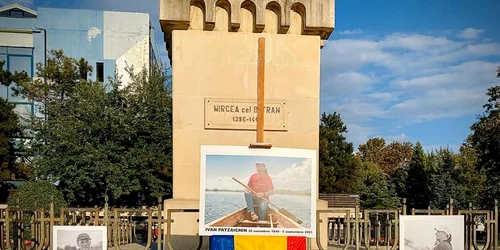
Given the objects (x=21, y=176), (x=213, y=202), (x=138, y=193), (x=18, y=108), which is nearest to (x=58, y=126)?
(x=138, y=193)

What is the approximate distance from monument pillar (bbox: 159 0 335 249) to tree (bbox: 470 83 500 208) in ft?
68.5

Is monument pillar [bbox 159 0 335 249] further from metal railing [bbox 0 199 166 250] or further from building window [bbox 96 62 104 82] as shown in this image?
building window [bbox 96 62 104 82]

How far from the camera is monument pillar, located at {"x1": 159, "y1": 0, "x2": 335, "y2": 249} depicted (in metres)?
8.30

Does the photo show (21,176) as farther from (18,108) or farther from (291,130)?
(291,130)

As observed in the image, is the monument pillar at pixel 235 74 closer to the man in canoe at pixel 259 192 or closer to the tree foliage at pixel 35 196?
the man in canoe at pixel 259 192

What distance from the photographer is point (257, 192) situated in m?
6.76

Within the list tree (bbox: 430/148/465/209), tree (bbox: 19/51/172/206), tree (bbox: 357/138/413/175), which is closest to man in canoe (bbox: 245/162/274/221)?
tree (bbox: 19/51/172/206)

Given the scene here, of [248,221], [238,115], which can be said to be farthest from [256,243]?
[238,115]

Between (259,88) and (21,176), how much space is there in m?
31.9

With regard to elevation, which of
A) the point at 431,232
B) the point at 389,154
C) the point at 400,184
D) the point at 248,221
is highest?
the point at 248,221

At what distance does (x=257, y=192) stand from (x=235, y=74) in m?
2.53

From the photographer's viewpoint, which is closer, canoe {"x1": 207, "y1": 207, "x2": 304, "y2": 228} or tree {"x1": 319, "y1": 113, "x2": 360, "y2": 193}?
canoe {"x1": 207, "y1": 207, "x2": 304, "y2": 228}

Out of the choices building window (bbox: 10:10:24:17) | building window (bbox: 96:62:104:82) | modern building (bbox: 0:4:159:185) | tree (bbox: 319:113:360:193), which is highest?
building window (bbox: 10:10:24:17)

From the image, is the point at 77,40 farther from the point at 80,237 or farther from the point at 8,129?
the point at 80,237
